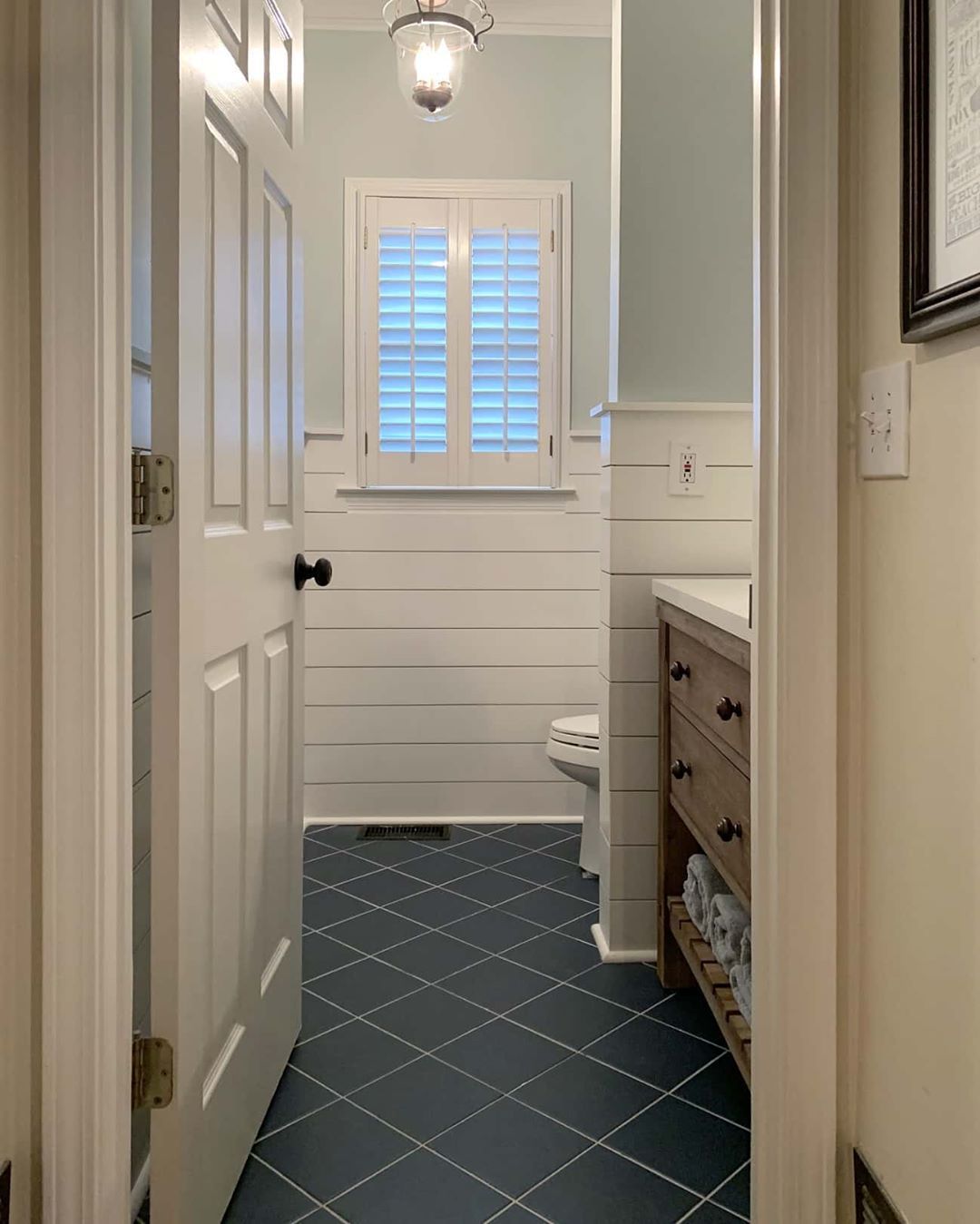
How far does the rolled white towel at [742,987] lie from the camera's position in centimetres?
177

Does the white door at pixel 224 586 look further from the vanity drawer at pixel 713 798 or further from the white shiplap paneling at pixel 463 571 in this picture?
the white shiplap paneling at pixel 463 571

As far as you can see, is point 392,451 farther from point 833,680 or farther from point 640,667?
point 833,680

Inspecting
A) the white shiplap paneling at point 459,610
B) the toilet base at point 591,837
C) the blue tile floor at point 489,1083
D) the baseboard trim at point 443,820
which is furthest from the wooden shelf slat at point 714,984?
the white shiplap paneling at point 459,610

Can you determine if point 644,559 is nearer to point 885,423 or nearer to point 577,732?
point 577,732

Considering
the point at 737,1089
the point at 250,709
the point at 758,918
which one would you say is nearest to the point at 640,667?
the point at 737,1089

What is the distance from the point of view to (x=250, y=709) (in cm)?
171

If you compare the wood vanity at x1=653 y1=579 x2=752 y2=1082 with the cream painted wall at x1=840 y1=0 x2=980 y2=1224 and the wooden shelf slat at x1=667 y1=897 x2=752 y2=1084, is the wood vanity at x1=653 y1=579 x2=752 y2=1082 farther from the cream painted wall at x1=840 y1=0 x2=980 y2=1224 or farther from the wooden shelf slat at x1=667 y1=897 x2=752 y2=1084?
the cream painted wall at x1=840 y1=0 x2=980 y2=1224

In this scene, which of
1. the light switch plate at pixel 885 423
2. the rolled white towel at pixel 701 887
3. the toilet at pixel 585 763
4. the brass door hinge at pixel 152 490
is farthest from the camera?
the toilet at pixel 585 763

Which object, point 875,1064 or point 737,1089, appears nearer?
point 875,1064

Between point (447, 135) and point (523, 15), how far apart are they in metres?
0.45

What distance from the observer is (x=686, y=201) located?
8.24 ft

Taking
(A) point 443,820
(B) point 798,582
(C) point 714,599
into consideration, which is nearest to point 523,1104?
(C) point 714,599

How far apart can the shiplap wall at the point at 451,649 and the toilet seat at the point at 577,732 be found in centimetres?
47

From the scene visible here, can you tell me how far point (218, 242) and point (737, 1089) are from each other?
5.62 feet
